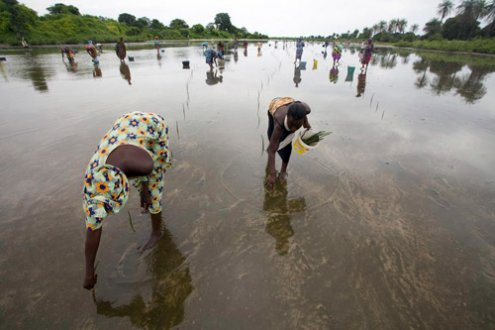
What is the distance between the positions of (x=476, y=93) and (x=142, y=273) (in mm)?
13817

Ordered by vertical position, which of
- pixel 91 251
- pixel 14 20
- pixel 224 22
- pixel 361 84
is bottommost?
pixel 361 84

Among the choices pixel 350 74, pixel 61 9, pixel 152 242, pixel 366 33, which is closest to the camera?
pixel 152 242

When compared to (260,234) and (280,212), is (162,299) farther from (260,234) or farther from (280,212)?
(280,212)

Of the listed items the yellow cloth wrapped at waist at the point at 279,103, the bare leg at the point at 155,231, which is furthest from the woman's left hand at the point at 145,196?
the yellow cloth wrapped at waist at the point at 279,103

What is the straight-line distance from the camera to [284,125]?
3.23m

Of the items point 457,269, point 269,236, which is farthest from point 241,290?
point 457,269

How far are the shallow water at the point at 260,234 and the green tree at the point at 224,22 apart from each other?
9932 cm

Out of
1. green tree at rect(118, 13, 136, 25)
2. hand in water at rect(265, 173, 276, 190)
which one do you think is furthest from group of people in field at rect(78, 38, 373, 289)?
green tree at rect(118, 13, 136, 25)

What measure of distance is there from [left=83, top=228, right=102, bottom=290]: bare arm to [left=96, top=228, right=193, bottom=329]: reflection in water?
20cm

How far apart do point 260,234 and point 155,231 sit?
1.23 meters

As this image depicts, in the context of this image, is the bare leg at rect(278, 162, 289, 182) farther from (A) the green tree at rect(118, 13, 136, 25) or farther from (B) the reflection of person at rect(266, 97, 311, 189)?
(A) the green tree at rect(118, 13, 136, 25)

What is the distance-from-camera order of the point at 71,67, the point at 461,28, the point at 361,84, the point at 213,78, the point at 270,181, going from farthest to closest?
the point at 461,28, the point at 71,67, the point at 213,78, the point at 361,84, the point at 270,181

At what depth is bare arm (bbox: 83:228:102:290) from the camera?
6.03 ft

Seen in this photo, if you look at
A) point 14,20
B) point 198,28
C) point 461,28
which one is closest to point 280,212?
point 14,20
